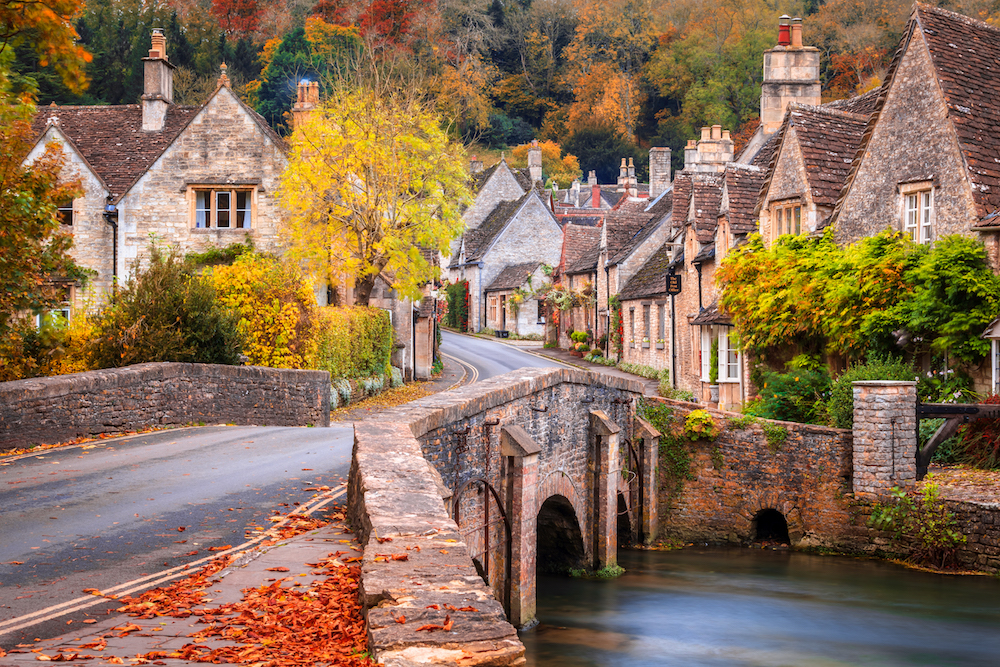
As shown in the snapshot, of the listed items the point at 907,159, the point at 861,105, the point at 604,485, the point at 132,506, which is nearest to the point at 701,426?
the point at 604,485

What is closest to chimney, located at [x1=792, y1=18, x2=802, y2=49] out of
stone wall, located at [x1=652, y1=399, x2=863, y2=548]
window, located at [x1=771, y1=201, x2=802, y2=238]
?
window, located at [x1=771, y1=201, x2=802, y2=238]

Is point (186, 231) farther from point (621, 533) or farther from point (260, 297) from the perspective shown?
point (621, 533)

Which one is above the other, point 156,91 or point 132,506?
point 156,91

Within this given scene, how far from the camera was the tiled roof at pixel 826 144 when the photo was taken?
26.6 metres

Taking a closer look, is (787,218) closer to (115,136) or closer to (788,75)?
(788,75)

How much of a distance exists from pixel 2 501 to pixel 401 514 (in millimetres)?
6403

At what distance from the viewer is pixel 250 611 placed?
22.5ft

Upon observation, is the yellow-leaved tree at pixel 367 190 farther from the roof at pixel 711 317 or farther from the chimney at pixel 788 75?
the chimney at pixel 788 75

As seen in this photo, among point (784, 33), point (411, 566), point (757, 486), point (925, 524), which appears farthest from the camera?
point (784, 33)

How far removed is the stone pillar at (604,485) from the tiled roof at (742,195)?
11.1m

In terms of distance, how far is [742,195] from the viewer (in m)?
31.8

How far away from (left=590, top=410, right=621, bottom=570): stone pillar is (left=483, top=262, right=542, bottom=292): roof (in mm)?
39653

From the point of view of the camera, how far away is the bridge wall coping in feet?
17.4

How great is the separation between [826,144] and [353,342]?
1483cm
